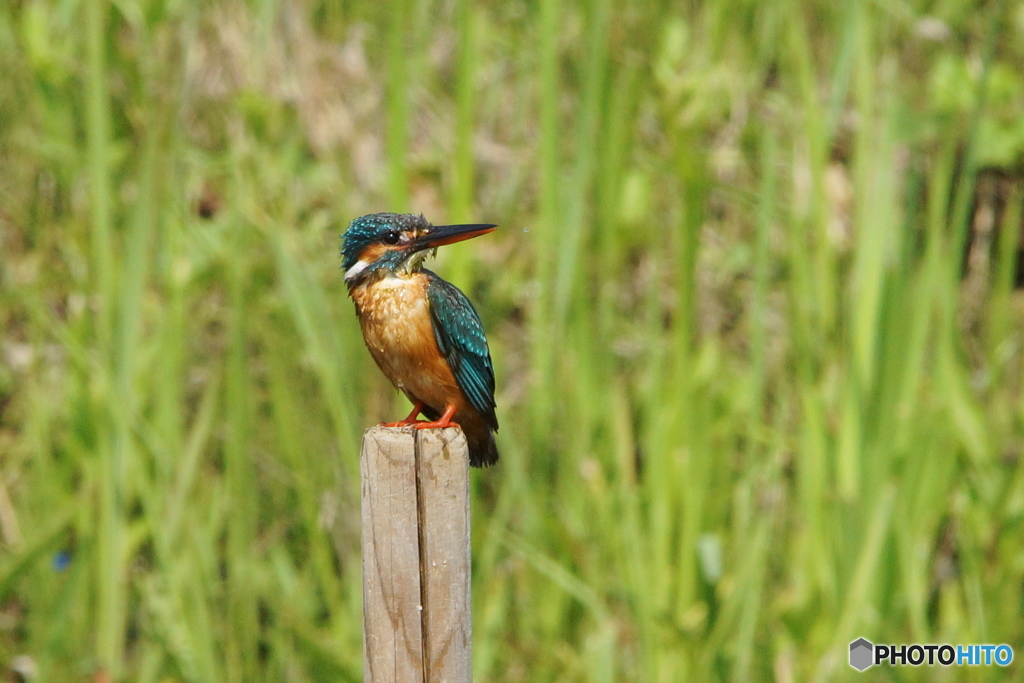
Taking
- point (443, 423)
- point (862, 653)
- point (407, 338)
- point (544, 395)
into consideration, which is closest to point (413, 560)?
point (443, 423)

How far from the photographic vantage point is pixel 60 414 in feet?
12.7

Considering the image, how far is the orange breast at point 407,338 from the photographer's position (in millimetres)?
2553

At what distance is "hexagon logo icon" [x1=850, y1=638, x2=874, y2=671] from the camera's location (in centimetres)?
332

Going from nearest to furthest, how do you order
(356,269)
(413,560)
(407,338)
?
(413,560) → (407,338) → (356,269)

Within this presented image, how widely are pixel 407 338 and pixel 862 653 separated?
5.26ft

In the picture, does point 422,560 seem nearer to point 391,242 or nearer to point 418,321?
point 418,321

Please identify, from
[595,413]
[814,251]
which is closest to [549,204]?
[595,413]

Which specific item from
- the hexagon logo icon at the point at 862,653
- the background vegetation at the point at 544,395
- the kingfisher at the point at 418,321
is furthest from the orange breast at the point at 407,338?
the hexagon logo icon at the point at 862,653

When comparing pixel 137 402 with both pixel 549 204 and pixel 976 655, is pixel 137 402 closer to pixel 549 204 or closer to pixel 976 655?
pixel 549 204

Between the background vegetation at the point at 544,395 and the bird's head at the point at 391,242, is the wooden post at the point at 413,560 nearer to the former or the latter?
the bird's head at the point at 391,242

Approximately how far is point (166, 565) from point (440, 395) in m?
1.13

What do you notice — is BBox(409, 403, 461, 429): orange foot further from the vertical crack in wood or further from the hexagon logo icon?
the hexagon logo icon

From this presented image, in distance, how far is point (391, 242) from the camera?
2.62 metres

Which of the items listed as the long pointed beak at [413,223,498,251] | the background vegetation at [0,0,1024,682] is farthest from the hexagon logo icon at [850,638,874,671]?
the long pointed beak at [413,223,498,251]
